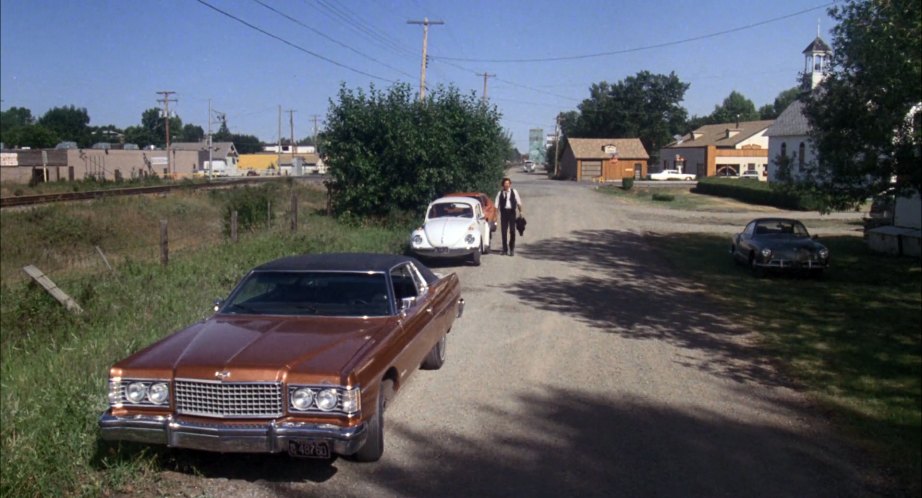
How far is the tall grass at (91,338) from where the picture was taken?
5.72 m

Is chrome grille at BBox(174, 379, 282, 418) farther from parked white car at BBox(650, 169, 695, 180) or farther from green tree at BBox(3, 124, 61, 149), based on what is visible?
green tree at BBox(3, 124, 61, 149)

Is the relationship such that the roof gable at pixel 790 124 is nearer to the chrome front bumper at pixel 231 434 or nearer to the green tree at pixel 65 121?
the chrome front bumper at pixel 231 434

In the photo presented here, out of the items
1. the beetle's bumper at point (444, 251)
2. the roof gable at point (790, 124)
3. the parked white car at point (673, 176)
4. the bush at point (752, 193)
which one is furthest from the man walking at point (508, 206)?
the parked white car at point (673, 176)

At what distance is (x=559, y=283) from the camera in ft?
49.5

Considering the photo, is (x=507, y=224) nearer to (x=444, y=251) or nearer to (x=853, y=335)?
(x=444, y=251)

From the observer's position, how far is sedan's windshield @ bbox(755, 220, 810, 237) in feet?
55.7

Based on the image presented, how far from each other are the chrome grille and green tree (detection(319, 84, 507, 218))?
18.1m

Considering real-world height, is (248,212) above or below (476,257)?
above

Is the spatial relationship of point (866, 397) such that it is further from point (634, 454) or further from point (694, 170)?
point (694, 170)

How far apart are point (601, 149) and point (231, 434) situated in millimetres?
80580

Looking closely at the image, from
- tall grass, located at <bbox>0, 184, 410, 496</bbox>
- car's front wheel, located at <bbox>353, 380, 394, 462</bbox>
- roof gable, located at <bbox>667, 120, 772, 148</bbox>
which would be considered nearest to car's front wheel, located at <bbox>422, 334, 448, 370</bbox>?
car's front wheel, located at <bbox>353, 380, 394, 462</bbox>

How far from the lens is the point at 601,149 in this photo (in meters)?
83.5

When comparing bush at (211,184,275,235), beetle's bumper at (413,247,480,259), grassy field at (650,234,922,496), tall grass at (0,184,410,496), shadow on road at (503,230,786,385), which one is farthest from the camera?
bush at (211,184,275,235)

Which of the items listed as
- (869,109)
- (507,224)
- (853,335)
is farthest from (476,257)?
(853,335)
